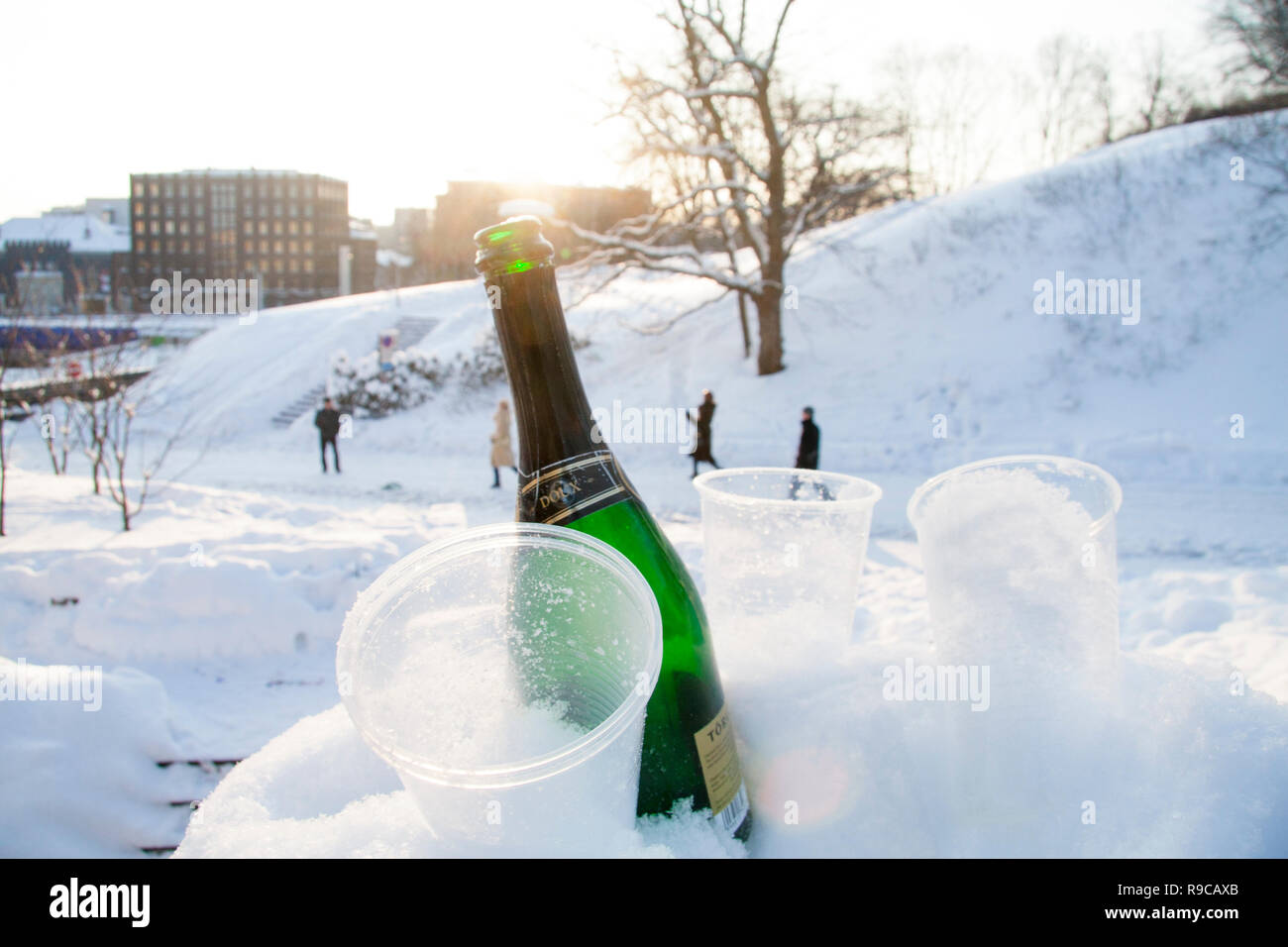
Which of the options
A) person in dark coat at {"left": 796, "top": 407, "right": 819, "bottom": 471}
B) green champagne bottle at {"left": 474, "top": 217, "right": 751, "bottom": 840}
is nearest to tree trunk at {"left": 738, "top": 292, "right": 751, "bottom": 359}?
person in dark coat at {"left": 796, "top": 407, "right": 819, "bottom": 471}

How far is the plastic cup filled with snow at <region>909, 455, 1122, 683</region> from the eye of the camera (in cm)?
88

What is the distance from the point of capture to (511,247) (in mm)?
1170

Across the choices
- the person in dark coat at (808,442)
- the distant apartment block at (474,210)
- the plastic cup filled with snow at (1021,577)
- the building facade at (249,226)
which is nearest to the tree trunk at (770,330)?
the person in dark coat at (808,442)

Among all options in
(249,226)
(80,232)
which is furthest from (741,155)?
(80,232)

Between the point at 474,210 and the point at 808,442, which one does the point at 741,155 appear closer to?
the point at 808,442

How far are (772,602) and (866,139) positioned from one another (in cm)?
1509

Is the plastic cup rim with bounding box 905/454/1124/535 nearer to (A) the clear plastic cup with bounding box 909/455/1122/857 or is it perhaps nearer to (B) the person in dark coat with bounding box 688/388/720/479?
(A) the clear plastic cup with bounding box 909/455/1122/857

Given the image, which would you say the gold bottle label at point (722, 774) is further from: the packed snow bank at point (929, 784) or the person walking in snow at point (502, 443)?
the person walking in snow at point (502, 443)

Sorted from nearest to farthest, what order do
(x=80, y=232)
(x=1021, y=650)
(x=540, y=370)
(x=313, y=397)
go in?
(x=1021, y=650)
(x=540, y=370)
(x=313, y=397)
(x=80, y=232)

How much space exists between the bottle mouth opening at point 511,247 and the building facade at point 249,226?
79.4 metres

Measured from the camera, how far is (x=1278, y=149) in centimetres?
1630

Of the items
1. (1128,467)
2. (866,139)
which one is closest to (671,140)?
(866,139)

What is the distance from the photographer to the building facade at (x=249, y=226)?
73.8m

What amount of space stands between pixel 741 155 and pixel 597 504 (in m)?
14.8
